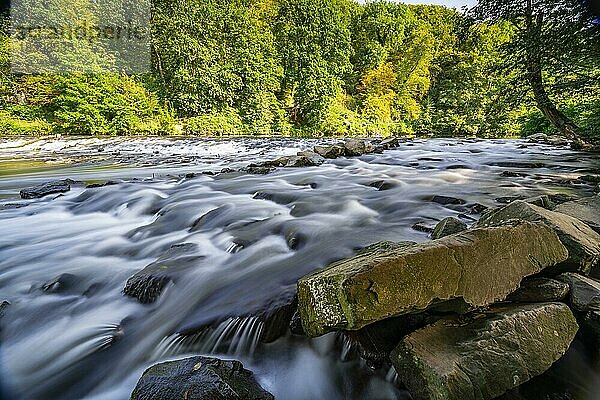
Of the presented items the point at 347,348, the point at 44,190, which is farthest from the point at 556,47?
the point at 44,190

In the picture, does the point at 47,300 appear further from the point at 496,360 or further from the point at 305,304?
the point at 496,360

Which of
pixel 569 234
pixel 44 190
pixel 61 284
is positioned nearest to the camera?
pixel 569 234

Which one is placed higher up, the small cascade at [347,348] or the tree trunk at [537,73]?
the tree trunk at [537,73]

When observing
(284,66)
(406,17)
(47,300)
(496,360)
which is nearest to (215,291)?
(47,300)

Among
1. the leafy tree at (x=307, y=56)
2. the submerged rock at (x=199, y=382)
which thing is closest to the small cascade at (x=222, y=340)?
the submerged rock at (x=199, y=382)

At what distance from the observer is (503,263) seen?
1.73m

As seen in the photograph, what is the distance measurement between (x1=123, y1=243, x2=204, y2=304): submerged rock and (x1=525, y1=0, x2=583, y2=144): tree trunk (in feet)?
24.5

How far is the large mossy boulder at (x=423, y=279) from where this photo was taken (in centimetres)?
147

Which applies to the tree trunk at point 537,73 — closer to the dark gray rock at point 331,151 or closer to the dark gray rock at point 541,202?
the dark gray rock at point 331,151

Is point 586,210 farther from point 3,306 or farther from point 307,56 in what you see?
point 307,56

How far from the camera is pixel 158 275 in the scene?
2715 millimetres

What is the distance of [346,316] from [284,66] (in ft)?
103

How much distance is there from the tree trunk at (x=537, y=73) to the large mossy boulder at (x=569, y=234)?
6.16m

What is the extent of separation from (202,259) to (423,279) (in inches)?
77.8
